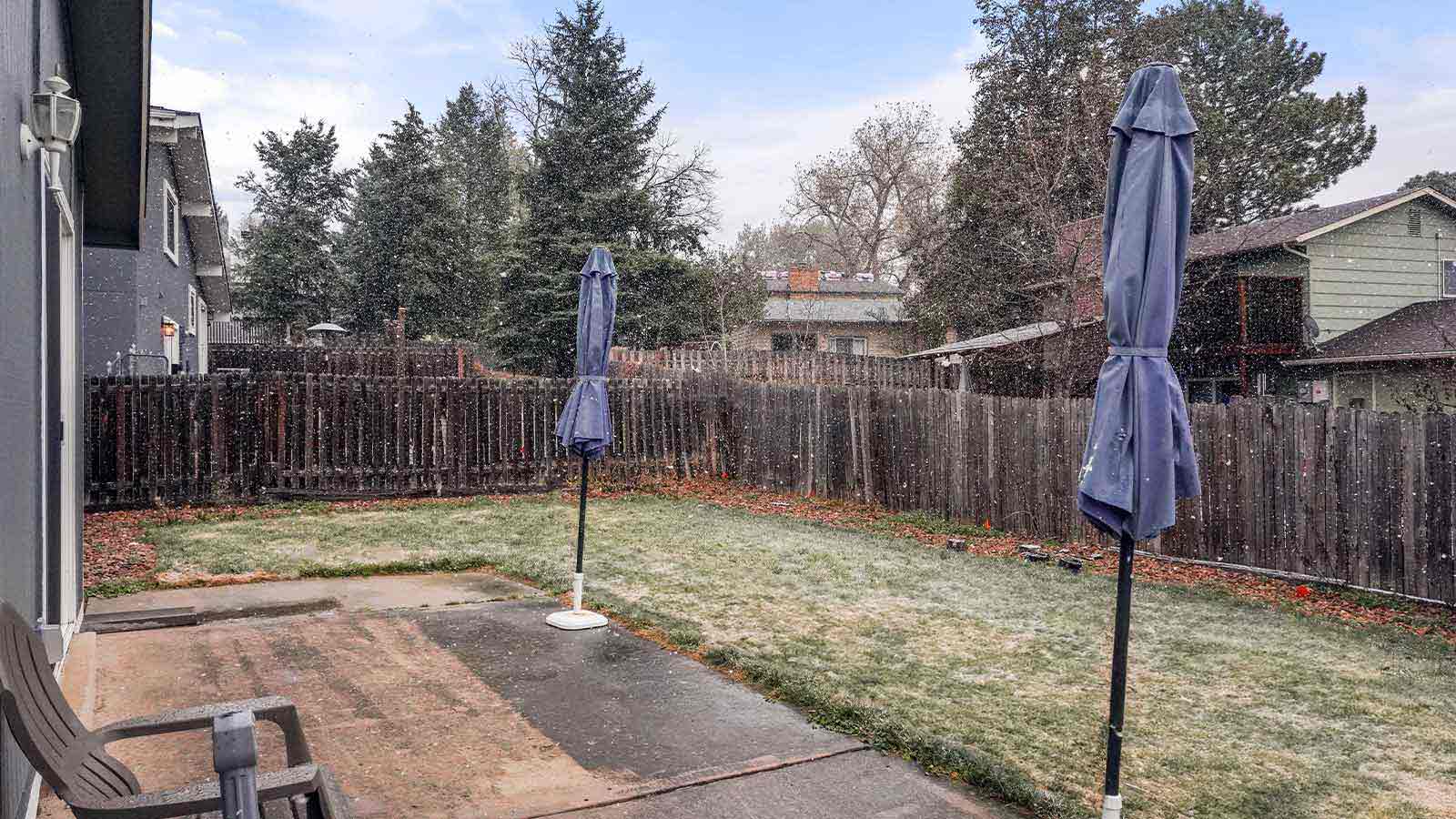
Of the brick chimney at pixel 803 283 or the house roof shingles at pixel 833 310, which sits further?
the brick chimney at pixel 803 283

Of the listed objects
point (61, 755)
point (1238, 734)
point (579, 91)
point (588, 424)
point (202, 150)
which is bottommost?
point (1238, 734)

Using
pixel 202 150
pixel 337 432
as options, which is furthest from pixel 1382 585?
pixel 202 150

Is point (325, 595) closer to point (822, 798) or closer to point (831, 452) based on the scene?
point (822, 798)

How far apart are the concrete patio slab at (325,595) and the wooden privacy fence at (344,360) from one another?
1577 cm

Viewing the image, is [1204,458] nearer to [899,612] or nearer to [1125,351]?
[899,612]

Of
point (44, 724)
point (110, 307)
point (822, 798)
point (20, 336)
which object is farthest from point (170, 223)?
point (822, 798)

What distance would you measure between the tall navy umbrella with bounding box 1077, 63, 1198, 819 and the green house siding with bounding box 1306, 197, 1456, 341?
64.2 feet

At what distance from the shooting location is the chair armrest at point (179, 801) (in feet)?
7.66

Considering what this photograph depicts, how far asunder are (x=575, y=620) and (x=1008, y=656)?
111 inches

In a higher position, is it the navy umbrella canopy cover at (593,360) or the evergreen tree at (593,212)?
the evergreen tree at (593,212)

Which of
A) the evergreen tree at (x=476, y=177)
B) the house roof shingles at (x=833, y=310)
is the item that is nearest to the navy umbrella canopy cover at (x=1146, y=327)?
the evergreen tree at (x=476, y=177)

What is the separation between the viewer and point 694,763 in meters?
4.18

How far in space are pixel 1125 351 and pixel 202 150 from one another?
19901 mm

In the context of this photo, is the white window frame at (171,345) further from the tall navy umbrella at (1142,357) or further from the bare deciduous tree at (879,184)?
the bare deciduous tree at (879,184)
